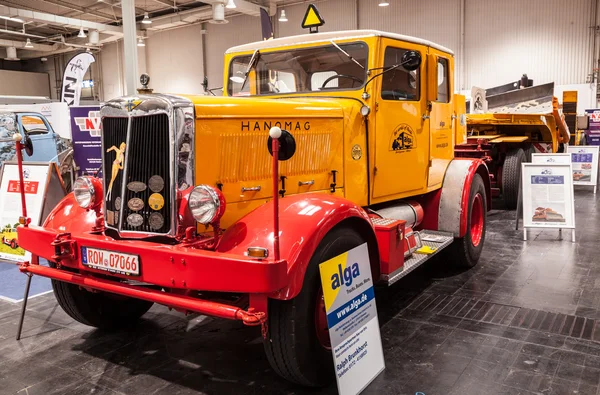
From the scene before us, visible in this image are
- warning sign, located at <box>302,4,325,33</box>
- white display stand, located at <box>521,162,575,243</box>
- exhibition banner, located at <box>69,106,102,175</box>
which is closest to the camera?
warning sign, located at <box>302,4,325,33</box>

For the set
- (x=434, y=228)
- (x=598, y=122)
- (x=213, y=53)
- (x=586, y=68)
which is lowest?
(x=434, y=228)

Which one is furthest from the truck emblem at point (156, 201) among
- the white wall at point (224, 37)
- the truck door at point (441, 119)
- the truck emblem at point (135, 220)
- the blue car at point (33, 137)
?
the white wall at point (224, 37)

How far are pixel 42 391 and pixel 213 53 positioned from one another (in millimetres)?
17798

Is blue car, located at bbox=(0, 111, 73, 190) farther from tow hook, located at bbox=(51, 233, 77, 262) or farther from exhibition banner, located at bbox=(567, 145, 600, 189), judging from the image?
exhibition banner, located at bbox=(567, 145, 600, 189)

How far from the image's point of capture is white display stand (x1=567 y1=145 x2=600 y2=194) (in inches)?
399

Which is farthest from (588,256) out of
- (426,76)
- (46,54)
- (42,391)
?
(46,54)

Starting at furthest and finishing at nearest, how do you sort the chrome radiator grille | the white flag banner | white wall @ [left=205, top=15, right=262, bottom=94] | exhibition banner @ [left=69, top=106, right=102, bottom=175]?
white wall @ [left=205, top=15, right=262, bottom=94], the white flag banner, exhibition banner @ [left=69, top=106, right=102, bottom=175], the chrome radiator grille

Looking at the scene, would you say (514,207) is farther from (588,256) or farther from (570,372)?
(570,372)

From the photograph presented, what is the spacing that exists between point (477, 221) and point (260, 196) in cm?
313

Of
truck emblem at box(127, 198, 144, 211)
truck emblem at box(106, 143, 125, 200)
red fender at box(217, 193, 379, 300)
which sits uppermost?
truck emblem at box(106, 143, 125, 200)

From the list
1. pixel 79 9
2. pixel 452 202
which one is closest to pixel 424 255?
pixel 452 202

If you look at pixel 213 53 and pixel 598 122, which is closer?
pixel 598 122

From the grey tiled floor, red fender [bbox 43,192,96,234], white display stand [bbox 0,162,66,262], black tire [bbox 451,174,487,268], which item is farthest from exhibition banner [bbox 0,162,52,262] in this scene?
black tire [bbox 451,174,487,268]

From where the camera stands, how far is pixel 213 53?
63.7 feet
